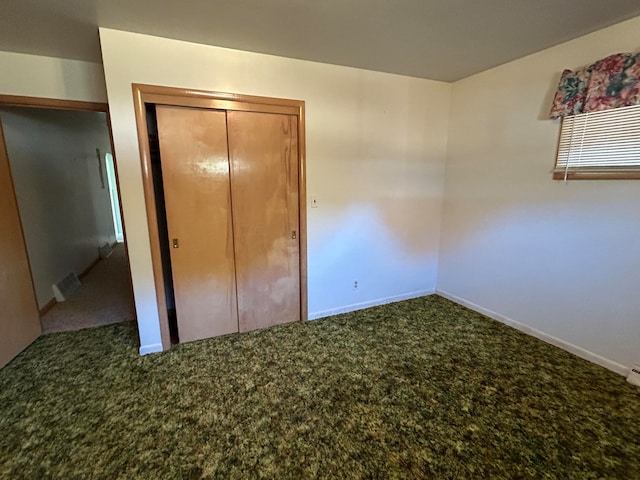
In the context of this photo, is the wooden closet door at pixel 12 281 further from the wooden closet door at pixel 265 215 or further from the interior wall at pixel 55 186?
the wooden closet door at pixel 265 215

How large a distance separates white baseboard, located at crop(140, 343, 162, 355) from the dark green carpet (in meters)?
0.09

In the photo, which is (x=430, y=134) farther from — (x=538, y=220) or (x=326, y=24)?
(x=326, y=24)

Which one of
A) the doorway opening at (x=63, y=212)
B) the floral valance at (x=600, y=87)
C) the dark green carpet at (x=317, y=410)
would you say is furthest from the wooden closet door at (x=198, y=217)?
the floral valance at (x=600, y=87)

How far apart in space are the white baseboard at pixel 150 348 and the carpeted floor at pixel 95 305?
84 cm

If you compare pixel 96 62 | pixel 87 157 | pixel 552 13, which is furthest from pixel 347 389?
pixel 87 157

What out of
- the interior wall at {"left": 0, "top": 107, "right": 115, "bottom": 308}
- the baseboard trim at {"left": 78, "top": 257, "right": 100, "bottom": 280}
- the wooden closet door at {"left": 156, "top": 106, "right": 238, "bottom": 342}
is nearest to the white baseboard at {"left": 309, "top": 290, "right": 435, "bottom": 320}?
the wooden closet door at {"left": 156, "top": 106, "right": 238, "bottom": 342}

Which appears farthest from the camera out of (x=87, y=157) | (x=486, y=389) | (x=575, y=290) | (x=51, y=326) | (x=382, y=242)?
(x=87, y=157)

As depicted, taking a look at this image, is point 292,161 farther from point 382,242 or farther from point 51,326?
point 51,326

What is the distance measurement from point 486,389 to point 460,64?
279cm

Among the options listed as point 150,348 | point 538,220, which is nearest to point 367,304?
point 538,220

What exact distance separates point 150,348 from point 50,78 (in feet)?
7.94

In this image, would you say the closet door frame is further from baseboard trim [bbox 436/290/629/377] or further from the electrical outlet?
the electrical outlet

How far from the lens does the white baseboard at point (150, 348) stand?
2.49 m

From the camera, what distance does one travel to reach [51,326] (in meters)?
2.98
